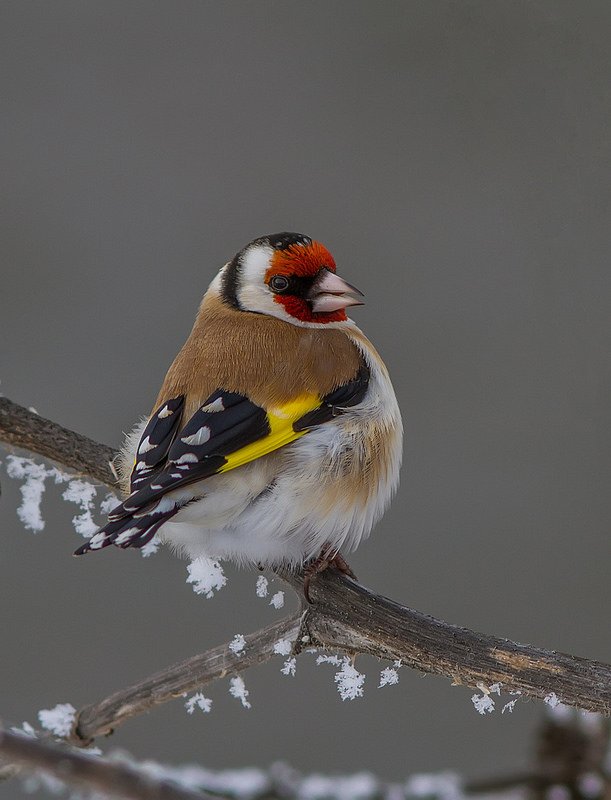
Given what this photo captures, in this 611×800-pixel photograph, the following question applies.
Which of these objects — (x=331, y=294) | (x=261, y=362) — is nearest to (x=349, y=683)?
Answer: (x=261, y=362)

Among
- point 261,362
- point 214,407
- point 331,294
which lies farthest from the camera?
point 331,294

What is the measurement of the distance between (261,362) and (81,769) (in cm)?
144

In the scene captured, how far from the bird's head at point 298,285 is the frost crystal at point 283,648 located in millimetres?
904

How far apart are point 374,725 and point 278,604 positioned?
1.46 m

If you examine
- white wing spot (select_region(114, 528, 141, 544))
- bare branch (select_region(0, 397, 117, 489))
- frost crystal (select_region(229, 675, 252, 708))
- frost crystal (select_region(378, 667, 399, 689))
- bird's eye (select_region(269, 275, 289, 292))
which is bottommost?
frost crystal (select_region(229, 675, 252, 708))

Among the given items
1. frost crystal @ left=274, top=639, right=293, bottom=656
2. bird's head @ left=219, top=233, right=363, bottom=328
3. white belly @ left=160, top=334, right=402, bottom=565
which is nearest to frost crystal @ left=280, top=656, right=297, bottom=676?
frost crystal @ left=274, top=639, right=293, bottom=656

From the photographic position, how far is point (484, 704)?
6.03 ft

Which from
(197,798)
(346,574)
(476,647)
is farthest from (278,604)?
(197,798)

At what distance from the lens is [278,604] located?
2.20m

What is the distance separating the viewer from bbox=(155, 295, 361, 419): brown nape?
217 cm

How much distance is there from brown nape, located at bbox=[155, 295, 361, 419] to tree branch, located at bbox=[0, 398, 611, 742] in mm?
449

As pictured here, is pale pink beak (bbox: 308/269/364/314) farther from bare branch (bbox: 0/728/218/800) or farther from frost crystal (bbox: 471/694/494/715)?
bare branch (bbox: 0/728/218/800)

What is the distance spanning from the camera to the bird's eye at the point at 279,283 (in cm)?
255

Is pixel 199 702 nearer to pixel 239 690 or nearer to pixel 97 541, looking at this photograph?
pixel 239 690
